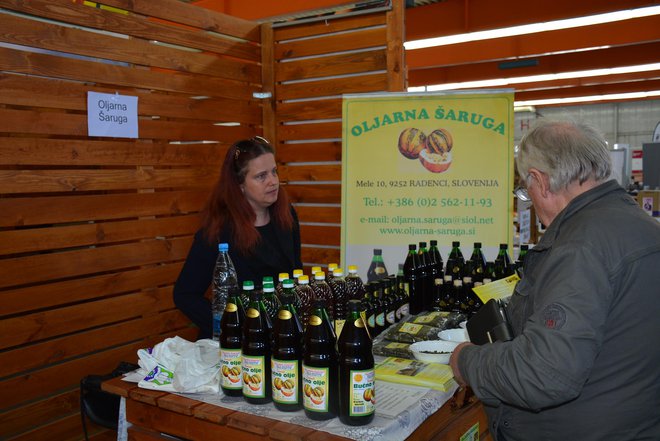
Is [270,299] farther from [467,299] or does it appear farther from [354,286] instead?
[467,299]

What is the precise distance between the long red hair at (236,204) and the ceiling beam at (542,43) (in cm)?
631

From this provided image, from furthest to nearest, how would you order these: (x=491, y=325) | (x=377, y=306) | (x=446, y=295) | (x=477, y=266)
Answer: (x=477, y=266) < (x=446, y=295) < (x=377, y=306) < (x=491, y=325)

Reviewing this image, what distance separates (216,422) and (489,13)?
20.2 ft

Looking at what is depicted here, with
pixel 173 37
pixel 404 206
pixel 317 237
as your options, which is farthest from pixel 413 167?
pixel 173 37

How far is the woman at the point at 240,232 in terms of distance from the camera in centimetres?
287

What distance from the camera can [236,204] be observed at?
9.91ft

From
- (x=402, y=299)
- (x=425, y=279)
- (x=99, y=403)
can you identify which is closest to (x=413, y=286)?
(x=425, y=279)

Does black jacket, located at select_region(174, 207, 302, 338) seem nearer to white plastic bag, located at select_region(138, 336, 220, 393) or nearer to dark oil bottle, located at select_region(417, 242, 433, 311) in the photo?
white plastic bag, located at select_region(138, 336, 220, 393)

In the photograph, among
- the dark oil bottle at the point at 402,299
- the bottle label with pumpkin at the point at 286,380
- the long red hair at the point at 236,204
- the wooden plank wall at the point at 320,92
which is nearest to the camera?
the bottle label with pumpkin at the point at 286,380

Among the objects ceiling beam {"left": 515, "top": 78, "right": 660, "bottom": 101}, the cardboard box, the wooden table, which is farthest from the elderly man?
ceiling beam {"left": 515, "top": 78, "right": 660, "bottom": 101}

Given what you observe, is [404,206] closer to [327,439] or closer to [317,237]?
[317,237]

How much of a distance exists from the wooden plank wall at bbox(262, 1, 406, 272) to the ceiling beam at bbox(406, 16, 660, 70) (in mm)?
4626

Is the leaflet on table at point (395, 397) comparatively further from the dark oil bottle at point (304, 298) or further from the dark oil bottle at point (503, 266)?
the dark oil bottle at point (503, 266)

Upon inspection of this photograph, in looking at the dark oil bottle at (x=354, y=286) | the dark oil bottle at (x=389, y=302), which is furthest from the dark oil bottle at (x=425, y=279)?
the dark oil bottle at (x=354, y=286)
